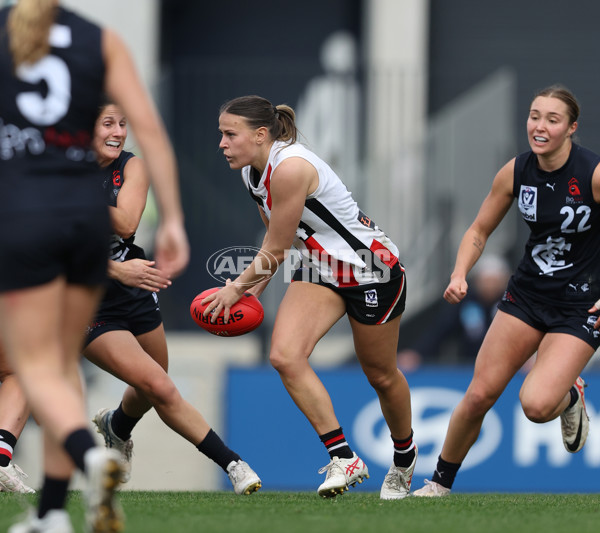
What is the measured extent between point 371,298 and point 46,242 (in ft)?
8.13

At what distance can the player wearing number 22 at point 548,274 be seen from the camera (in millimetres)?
5391

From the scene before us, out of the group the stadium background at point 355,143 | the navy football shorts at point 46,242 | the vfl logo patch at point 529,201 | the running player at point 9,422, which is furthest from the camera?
the stadium background at point 355,143

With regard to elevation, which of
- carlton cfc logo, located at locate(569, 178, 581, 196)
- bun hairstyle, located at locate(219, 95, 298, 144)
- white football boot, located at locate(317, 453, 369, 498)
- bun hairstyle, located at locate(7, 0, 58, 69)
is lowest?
white football boot, located at locate(317, 453, 369, 498)

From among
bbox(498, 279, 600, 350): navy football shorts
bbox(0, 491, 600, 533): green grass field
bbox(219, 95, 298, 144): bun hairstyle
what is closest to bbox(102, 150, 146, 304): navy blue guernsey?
bbox(219, 95, 298, 144): bun hairstyle

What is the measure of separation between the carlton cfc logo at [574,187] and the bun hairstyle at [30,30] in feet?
9.81

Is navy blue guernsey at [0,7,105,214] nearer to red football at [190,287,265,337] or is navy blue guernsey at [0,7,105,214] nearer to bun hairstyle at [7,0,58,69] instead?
bun hairstyle at [7,0,58,69]

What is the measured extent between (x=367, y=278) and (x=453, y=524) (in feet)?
4.94

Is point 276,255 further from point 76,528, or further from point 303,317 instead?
point 76,528

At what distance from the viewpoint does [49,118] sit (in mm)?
3371

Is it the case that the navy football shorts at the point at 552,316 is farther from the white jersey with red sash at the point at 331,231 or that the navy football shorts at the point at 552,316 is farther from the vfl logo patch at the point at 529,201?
the white jersey with red sash at the point at 331,231

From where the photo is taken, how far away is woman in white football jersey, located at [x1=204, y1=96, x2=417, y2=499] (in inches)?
208

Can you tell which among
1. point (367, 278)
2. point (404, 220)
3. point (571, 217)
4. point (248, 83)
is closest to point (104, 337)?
point (367, 278)

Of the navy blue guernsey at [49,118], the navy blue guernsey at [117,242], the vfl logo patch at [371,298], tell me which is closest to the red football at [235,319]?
the navy blue guernsey at [117,242]

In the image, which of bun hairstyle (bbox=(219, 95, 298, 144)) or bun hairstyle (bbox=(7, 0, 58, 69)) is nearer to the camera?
bun hairstyle (bbox=(7, 0, 58, 69))
